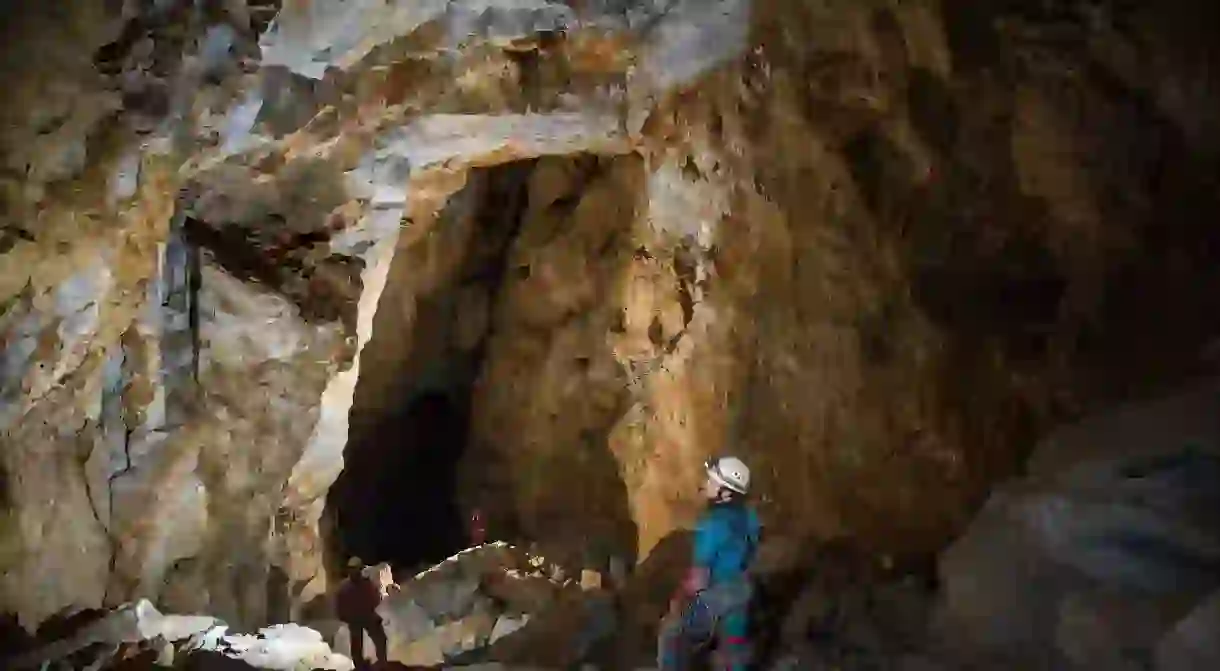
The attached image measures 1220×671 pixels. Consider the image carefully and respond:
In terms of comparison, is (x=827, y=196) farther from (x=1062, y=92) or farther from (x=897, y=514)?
(x=897, y=514)

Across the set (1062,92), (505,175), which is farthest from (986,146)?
(505,175)

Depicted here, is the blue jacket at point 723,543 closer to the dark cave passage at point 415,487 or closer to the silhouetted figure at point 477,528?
the silhouetted figure at point 477,528

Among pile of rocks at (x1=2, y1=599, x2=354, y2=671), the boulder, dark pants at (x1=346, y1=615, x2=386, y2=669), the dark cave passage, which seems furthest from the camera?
the dark cave passage

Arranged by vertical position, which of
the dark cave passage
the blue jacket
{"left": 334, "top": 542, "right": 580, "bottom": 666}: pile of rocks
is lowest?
the dark cave passage

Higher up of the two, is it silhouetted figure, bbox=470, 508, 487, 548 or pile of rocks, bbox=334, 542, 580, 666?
pile of rocks, bbox=334, 542, 580, 666

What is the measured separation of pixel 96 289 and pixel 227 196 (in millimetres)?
1284

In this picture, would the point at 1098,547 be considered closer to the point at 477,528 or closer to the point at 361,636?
the point at 361,636

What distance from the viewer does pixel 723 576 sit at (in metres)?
3.77

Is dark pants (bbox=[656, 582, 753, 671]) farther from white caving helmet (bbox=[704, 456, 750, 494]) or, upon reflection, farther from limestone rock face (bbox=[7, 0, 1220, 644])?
limestone rock face (bbox=[7, 0, 1220, 644])

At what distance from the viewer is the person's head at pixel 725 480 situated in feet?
12.5

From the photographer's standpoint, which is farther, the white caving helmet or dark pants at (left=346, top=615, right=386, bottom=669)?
A: dark pants at (left=346, top=615, right=386, bottom=669)

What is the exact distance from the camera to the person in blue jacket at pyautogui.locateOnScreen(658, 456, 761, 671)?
3.77 meters

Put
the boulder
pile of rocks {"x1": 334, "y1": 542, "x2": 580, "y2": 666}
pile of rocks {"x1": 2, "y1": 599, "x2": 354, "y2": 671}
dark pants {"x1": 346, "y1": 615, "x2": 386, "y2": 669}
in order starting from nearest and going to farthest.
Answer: the boulder
pile of rocks {"x1": 2, "y1": 599, "x2": 354, "y2": 671}
dark pants {"x1": 346, "y1": 615, "x2": 386, "y2": 669}
pile of rocks {"x1": 334, "y1": 542, "x2": 580, "y2": 666}

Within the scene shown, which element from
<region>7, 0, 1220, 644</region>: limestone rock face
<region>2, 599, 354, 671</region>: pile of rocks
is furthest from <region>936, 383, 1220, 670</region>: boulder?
<region>2, 599, 354, 671</region>: pile of rocks
